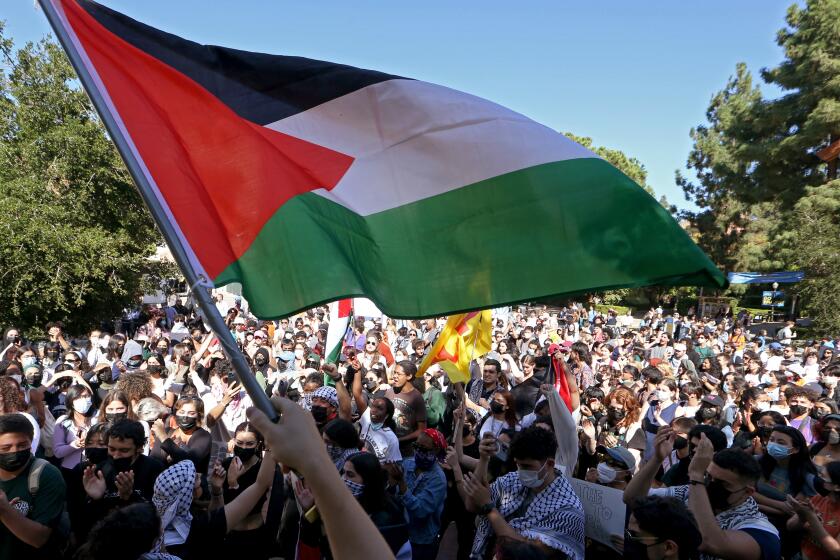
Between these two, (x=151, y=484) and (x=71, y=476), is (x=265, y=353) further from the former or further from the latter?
(x=151, y=484)

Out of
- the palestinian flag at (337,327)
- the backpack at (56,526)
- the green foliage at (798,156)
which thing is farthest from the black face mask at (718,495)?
the green foliage at (798,156)

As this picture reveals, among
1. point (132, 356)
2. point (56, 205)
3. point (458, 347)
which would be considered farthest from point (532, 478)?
point (56, 205)

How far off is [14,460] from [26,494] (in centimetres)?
18

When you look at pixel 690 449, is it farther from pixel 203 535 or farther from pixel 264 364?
pixel 264 364

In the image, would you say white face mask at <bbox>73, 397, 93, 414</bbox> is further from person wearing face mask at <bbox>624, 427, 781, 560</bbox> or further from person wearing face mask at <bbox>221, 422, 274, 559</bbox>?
person wearing face mask at <bbox>624, 427, 781, 560</bbox>

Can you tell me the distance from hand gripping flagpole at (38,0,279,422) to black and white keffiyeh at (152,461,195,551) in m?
1.64

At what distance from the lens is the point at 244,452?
4.73 metres

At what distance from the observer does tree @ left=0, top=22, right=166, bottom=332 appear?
17.5m

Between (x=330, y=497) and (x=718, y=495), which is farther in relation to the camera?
(x=718, y=495)

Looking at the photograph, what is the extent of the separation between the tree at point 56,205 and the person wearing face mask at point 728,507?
1726 cm

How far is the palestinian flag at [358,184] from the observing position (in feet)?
10.4

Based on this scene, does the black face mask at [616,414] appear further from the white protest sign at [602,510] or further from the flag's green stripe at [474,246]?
the flag's green stripe at [474,246]

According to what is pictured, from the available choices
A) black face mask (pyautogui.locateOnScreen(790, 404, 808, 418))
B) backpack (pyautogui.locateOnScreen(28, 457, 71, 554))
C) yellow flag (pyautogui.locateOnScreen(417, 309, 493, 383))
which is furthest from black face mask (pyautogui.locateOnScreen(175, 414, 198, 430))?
black face mask (pyautogui.locateOnScreen(790, 404, 808, 418))

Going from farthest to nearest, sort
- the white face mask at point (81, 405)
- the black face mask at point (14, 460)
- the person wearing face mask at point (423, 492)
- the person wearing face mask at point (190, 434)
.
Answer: the white face mask at point (81, 405), the person wearing face mask at point (190, 434), the person wearing face mask at point (423, 492), the black face mask at point (14, 460)
